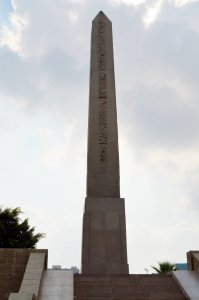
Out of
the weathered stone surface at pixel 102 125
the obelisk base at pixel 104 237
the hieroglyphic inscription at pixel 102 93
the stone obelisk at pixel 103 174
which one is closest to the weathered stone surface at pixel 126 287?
the obelisk base at pixel 104 237

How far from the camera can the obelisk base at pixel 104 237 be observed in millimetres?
13227

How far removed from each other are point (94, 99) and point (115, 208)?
12.1ft

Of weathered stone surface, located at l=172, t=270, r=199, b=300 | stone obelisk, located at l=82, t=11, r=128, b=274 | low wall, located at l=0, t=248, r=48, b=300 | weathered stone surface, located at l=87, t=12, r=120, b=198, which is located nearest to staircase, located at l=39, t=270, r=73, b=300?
low wall, located at l=0, t=248, r=48, b=300

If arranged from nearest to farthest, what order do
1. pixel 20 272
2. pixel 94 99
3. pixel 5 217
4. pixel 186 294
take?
pixel 186 294 → pixel 20 272 → pixel 94 99 → pixel 5 217

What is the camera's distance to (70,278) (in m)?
10.3

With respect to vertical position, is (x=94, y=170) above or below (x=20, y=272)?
above

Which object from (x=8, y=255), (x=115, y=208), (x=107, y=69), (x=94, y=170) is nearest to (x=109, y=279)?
(x=8, y=255)

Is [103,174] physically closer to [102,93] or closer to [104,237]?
[104,237]

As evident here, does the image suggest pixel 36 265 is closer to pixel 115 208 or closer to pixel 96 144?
pixel 115 208

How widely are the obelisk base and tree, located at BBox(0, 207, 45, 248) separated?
890 cm

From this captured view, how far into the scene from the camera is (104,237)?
535 inches

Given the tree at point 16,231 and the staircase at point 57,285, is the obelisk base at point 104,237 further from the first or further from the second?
the tree at point 16,231

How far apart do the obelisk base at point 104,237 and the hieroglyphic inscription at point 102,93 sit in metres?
1.57

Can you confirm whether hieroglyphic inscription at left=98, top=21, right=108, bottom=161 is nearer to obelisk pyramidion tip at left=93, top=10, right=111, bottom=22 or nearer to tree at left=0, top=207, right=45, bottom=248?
obelisk pyramidion tip at left=93, top=10, right=111, bottom=22
